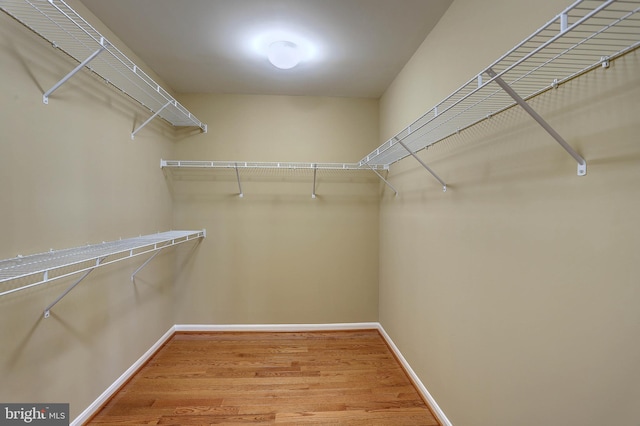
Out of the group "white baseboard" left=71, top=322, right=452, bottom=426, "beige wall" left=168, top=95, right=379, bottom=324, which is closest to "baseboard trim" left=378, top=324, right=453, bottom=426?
"white baseboard" left=71, top=322, right=452, bottom=426

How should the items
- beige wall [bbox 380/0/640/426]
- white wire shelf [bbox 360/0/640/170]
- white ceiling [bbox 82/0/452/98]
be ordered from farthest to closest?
white ceiling [bbox 82/0/452/98] → beige wall [bbox 380/0/640/426] → white wire shelf [bbox 360/0/640/170]

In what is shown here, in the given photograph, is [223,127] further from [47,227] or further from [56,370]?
[56,370]

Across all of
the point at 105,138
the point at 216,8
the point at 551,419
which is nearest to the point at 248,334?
the point at 105,138

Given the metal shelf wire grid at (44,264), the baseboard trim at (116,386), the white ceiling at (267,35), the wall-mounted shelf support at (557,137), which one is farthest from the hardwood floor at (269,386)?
the white ceiling at (267,35)

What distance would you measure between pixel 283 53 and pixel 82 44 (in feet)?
3.54

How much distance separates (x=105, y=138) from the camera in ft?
5.66

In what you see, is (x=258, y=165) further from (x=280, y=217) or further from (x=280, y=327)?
(x=280, y=327)

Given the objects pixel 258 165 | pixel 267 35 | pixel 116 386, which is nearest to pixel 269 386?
pixel 116 386

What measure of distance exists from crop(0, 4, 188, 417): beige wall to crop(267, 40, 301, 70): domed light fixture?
110cm

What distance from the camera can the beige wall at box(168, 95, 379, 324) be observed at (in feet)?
8.86

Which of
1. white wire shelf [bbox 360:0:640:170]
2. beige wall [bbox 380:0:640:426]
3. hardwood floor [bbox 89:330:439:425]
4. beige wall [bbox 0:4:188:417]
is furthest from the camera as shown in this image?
hardwood floor [bbox 89:330:439:425]

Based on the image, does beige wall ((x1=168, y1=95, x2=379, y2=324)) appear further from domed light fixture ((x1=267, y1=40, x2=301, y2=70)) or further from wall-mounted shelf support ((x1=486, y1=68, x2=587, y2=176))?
wall-mounted shelf support ((x1=486, y1=68, x2=587, y2=176))

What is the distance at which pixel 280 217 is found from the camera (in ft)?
9.02

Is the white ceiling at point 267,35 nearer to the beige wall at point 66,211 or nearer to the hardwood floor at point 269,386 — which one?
the beige wall at point 66,211
